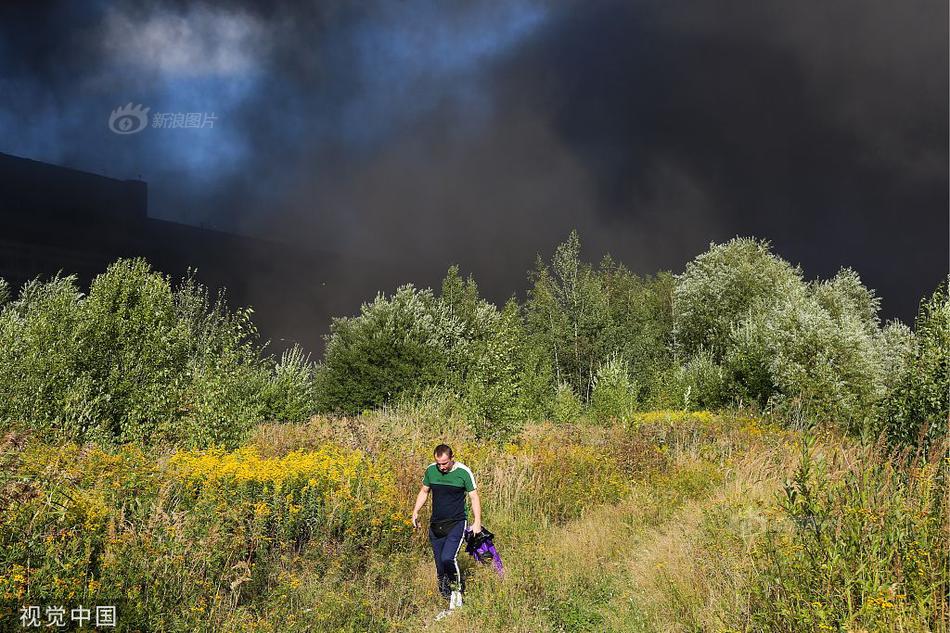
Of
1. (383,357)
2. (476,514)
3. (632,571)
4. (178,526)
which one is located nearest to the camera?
(178,526)

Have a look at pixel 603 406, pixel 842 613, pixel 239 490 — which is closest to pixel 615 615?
pixel 842 613

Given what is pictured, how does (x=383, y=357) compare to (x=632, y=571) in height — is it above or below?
above

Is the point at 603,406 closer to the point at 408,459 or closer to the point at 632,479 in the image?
the point at 632,479

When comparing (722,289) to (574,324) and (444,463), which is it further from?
(444,463)

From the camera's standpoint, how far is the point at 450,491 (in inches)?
285

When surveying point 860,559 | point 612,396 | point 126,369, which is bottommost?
point 860,559

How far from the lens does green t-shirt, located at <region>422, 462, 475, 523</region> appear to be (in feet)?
23.6

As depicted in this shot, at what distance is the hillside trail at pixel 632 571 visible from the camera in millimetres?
5652

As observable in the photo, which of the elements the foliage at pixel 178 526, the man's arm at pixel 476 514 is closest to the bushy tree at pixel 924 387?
the man's arm at pixel 476 514

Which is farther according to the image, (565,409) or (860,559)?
(565,409)

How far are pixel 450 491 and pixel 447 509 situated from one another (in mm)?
210

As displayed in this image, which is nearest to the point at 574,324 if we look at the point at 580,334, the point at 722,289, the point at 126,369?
the point at 580,334

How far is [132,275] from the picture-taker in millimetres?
13539

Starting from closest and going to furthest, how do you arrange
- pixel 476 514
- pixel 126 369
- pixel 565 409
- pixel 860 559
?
1. pixel 860 559
2. pixel 476 514
3. pixel 126 369
4. pixel 565 409
